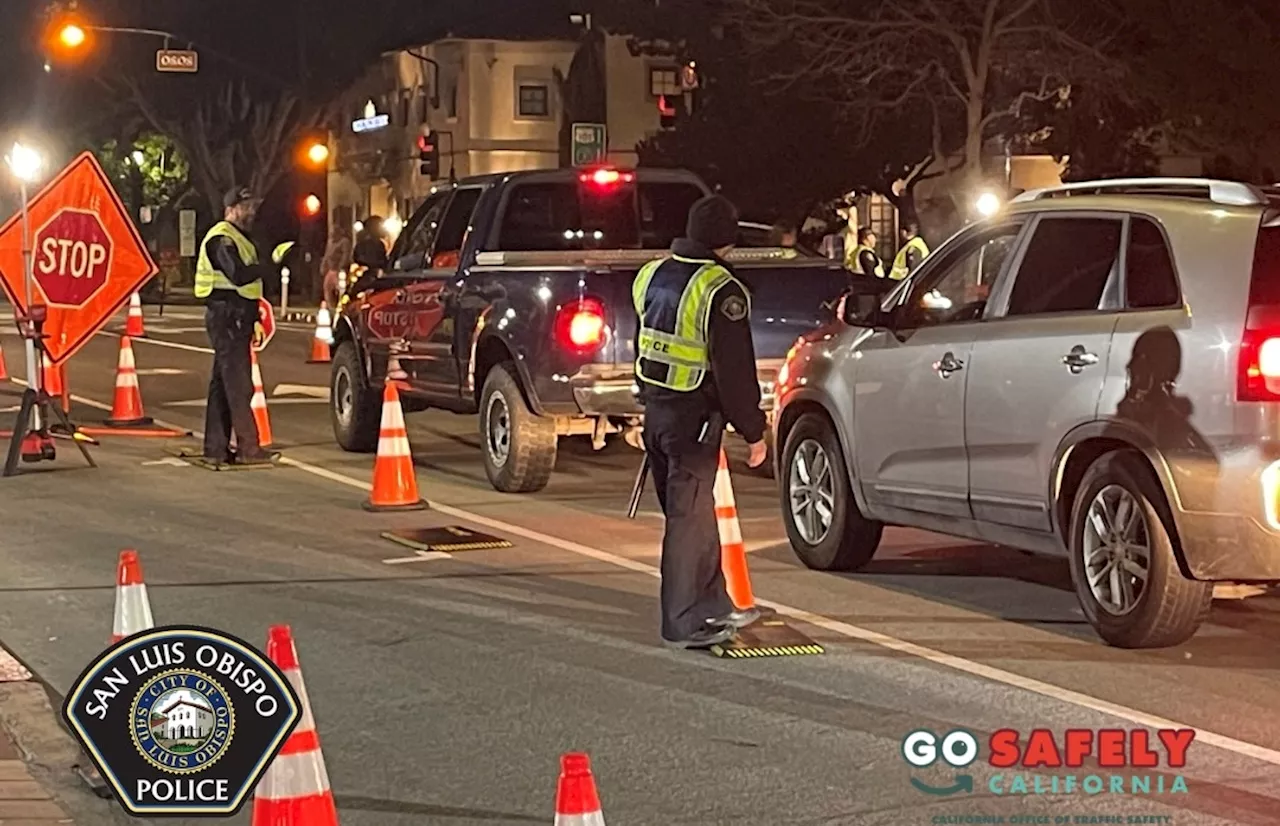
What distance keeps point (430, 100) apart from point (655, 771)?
184 ft

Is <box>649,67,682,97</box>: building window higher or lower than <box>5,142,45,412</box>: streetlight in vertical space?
higher

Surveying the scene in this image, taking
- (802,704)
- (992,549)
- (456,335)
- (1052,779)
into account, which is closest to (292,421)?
(456,335)

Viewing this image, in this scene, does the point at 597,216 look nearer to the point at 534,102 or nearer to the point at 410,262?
the point at 410,262

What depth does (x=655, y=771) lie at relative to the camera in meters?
6.54

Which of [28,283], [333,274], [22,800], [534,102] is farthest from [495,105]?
[22,800]

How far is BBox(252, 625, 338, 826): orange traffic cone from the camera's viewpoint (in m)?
4.96

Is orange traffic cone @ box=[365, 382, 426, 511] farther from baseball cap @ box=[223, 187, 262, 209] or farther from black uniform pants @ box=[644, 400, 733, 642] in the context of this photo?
black uniform pants @ box=[644, 400, 733, 642]

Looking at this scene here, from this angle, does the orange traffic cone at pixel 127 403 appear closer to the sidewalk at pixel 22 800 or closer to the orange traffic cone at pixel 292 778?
the sidewalk at pixel 22 800

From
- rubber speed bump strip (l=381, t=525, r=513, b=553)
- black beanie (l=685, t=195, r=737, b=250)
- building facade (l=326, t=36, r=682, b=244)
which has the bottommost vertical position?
rubber speed bump strip (l=381, t=525, r=513, b=553)

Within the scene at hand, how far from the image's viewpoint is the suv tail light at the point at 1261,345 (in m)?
7.48

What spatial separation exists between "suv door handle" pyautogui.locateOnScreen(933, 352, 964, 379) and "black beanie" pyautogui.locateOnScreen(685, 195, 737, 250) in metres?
1.35

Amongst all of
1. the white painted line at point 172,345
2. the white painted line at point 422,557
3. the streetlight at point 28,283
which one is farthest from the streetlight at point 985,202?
the white painted line at point 422,557

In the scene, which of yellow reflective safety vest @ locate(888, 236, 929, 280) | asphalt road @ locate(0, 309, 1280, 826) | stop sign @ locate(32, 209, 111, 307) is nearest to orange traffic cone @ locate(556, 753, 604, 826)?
asphalt road @ locate(0, 309, 1280, 826)

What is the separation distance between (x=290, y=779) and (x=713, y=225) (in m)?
3.75
